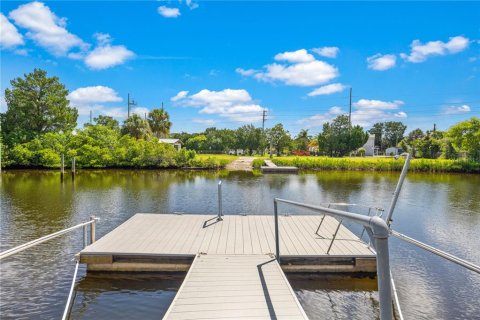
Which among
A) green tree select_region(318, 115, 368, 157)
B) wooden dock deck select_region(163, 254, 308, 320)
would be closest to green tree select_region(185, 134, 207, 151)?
green tree select_region(318, 115, 368, 157)

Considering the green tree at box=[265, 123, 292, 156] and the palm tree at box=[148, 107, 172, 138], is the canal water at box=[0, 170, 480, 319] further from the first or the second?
the green tree at box=[265, 123, 292, 156]

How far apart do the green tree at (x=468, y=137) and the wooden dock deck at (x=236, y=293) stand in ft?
157

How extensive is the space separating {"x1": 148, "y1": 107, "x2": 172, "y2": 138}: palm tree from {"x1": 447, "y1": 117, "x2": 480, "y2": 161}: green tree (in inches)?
1738

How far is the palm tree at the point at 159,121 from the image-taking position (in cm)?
5622

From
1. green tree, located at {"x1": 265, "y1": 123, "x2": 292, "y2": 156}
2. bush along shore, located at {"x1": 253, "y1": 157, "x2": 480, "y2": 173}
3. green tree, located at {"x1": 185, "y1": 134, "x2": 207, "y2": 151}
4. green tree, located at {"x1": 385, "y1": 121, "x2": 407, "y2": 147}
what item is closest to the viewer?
bush along shore, located at {"x1": 253, "y1": 157, "x2": 480, "y2": 173}

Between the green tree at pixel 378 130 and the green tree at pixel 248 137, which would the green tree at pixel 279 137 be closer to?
the green tree at pixel 248 137

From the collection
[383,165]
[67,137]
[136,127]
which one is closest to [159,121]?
[136,127]

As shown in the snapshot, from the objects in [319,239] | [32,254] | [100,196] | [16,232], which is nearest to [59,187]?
[100,196]

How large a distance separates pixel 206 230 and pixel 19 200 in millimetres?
12613

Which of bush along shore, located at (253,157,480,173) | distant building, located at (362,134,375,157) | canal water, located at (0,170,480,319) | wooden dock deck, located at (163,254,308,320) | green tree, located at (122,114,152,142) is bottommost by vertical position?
canal water, located at (0,170,480,319)

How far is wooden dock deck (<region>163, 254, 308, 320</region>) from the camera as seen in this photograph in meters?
4.45

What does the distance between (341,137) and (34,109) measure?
4777 cm

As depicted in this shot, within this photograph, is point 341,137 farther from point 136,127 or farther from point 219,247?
point 219,247

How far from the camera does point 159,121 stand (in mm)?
56625
